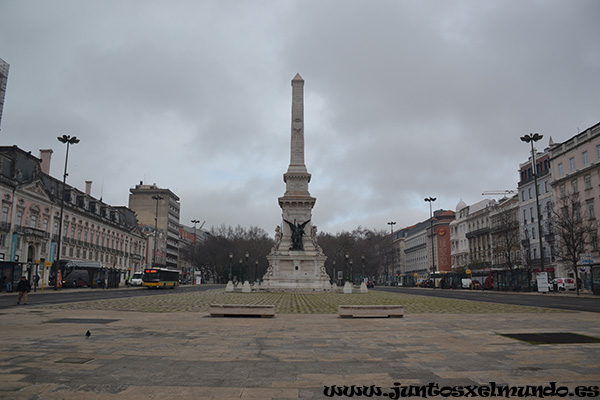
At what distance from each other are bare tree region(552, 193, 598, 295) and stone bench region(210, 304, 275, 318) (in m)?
32.4

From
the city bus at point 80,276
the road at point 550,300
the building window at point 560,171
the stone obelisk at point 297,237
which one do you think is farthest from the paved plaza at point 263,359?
the building window at point 560,171

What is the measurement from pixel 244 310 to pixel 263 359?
8033mm

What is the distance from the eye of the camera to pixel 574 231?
43.0m

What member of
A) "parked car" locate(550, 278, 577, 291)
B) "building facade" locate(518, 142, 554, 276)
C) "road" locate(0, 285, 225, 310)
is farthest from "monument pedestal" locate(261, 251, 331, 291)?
"building facade" locate(518, 142, 554, 276)

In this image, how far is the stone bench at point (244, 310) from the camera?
15.6 metres

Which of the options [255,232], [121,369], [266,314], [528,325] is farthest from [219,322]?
[255,232]

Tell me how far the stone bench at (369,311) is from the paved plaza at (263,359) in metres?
2.74

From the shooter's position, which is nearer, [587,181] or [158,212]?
[587,181]

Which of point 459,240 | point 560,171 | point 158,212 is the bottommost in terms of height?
point 459,240

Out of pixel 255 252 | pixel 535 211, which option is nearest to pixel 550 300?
pixel 535 211

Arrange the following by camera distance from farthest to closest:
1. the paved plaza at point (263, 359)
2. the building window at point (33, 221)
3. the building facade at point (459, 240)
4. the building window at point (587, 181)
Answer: the building facade at point (459, 240) < the building window at point (33, 221) < the building window at point (587, 181) < the paved plaza at point (263, 359)

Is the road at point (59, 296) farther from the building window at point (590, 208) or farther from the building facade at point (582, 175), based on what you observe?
the building window at point (590, 208)

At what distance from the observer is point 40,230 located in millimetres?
53812

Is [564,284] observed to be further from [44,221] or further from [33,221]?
[44,221]
